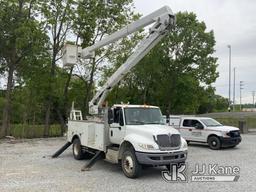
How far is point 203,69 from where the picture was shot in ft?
119

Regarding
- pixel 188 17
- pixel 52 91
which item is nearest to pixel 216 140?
pixel 52 91

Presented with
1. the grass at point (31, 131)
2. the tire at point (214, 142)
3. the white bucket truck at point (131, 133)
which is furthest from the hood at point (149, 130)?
the grass at point (31, 131)

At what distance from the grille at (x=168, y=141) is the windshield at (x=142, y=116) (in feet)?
4.08

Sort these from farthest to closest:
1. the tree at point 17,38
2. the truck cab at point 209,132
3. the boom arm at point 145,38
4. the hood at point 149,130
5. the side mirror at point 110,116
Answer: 1. the tree at point 17,38
2. the truck cab at point 209,132
3. the boom arm at point 145,38
4. the side mirror at point 110,116
5. the hood at point 149,130

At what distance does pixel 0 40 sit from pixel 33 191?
57.8 ft

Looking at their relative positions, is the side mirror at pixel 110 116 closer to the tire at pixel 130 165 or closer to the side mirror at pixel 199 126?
the tire at pixel 130 165

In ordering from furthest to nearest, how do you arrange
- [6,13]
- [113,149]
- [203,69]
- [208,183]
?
[203,69] → [6,13] → [113,149] → [208,183]

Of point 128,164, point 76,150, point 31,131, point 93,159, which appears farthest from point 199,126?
point 31,131

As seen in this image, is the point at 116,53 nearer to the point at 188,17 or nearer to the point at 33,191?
the point at 188,17

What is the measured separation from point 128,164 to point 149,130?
1.26 meters

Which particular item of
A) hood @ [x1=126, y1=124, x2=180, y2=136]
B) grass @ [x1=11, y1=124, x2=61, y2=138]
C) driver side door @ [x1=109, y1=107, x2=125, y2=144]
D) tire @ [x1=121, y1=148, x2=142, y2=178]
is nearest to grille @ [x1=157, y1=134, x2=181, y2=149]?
hood @ [x1=126, y1=124, x2=180, y2=136]

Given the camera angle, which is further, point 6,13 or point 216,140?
point 6,13

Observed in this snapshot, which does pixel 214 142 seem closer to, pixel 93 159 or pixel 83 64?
pixel 93 159

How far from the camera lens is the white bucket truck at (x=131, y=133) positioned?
10.9 metres
